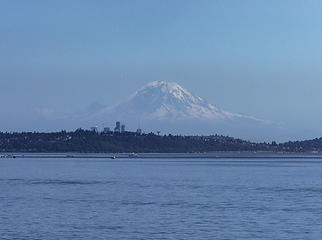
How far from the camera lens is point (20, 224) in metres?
61.5

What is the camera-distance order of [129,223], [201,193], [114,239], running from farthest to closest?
[201,193] < [129,223] < [114,239]

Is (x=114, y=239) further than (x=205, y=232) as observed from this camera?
No

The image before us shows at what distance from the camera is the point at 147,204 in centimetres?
7981

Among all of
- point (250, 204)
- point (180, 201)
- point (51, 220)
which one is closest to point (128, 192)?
point (180, 201)

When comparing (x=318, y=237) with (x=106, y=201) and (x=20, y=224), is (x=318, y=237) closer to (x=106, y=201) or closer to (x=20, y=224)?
(x=20, y=224)

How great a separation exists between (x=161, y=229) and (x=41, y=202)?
26.6 m

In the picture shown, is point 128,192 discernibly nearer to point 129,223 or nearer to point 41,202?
point 41,202

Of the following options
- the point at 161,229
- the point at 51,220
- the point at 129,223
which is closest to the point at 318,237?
the point at 161,229

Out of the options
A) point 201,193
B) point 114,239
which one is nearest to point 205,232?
point 114,239

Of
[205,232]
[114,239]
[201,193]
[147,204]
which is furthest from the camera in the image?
[201,193]

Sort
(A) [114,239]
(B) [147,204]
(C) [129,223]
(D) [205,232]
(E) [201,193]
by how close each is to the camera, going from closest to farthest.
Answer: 1. (A) [114,239]
2. (D) [205,232]
3. (C) [129,223]
4. (B) [147,204]
5. (E) [201,193]

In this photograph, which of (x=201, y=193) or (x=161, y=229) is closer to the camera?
(x=161, y=229)

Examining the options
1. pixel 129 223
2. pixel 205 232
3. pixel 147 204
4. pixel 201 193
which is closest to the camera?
pixel 205 232

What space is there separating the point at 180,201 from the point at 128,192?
16173 mm
